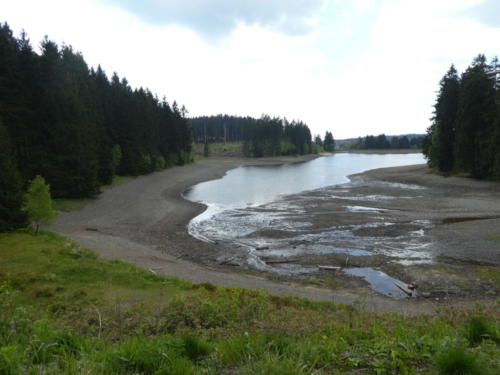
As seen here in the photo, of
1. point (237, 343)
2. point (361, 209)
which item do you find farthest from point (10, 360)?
point (361, 209)

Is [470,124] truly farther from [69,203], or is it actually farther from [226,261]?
[69,203]

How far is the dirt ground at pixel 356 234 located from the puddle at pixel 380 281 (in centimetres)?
50

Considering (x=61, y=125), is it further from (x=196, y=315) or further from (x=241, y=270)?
(x=196, y=315)

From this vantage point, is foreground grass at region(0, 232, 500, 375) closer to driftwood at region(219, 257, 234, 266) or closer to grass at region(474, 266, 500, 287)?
driftwood at region(219, 257, 234, 266)

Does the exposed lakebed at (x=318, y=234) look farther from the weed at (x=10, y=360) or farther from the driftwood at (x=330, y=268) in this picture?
the weed at (x=10, y=360)

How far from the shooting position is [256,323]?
6719mm

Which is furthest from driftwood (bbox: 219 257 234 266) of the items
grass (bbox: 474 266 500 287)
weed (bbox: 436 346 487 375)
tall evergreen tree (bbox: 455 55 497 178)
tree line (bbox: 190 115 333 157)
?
tree line (bbox: 190 115 333 157)

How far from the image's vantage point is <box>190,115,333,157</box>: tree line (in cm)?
13625

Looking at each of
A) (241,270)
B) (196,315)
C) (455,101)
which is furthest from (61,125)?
(455,101)

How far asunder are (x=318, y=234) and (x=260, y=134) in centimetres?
11287

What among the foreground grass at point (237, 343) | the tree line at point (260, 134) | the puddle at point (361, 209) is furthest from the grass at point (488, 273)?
the tree line at point (260, 134)

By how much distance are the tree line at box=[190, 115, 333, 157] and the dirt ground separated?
90.3 m

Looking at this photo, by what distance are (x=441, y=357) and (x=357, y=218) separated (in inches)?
1036

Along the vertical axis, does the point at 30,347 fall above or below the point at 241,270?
above
